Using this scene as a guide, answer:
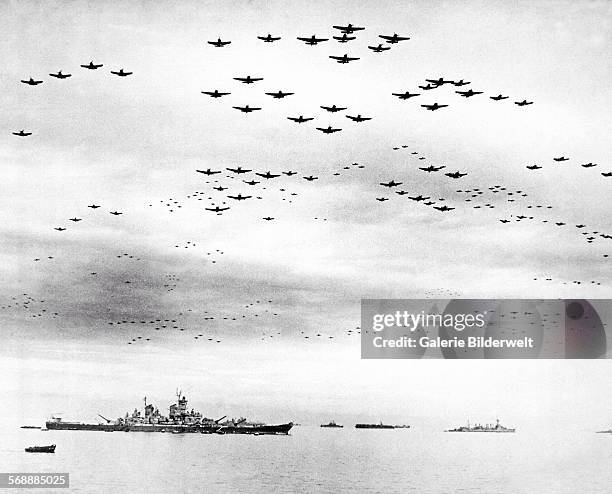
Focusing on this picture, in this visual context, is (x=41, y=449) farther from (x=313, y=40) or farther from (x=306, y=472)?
(x=313, y=40)

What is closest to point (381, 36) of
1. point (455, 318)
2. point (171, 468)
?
point (455, 318)

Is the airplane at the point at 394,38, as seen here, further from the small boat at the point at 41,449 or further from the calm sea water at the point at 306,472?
the small boat at the point at 41,449

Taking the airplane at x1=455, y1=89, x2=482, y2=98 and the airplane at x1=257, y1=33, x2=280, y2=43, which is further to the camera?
the airplane at x1=455, y1=89, x2=482, y2=98

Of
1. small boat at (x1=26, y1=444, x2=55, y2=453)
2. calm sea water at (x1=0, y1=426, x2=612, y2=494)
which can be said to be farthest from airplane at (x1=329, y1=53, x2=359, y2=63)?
small boat at (x1=26, y1=444, x2=55, y2=453)

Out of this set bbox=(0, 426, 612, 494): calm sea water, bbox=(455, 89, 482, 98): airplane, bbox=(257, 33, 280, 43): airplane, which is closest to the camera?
bbox=(257, 33, 280, 43): airplane

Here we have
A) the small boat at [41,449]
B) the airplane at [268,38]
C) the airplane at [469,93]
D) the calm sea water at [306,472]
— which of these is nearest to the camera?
the airplane at [268,38]

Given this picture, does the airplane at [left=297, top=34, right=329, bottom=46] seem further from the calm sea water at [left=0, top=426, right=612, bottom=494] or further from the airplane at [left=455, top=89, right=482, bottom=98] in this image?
the calm sea water at [left=0, top=426, right=612, bottom=494]

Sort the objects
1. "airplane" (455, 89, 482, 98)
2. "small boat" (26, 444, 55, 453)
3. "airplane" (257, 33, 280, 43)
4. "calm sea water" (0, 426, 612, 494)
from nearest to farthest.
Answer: "airplane" (257, 33, 280, 43) < "airplane" (455, 89, 482, 98) < "calm sea water" (0, 426, 612, 494) < "small boat" (26, 444, 55, 453)

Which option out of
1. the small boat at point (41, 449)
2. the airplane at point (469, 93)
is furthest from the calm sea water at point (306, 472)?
the airplane at point (469, 93)

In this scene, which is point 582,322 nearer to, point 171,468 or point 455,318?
point 455,318

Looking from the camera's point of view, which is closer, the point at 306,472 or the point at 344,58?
the point at 344,58

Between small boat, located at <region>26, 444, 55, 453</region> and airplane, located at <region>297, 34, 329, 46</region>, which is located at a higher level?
airplane, located at <region>297, 34, 329, 46</region>

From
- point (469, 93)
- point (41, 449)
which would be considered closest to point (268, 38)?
point (469, 93)
